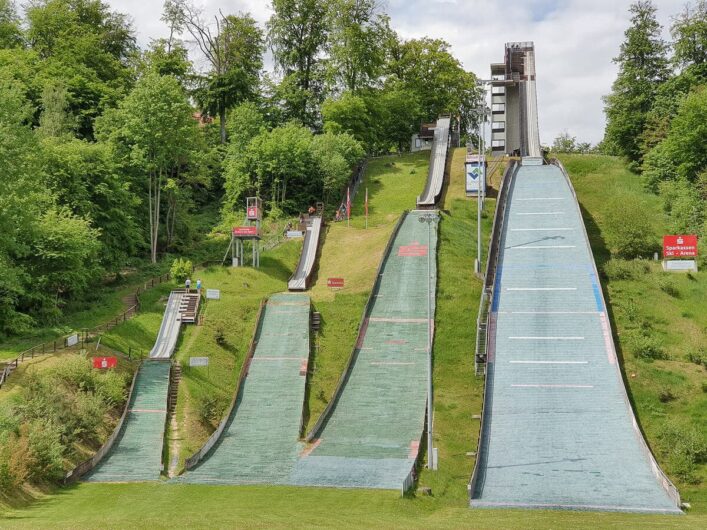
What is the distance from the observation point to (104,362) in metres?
39.7

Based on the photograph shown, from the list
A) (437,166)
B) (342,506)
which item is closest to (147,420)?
(342,506)

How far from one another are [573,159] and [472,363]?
1966 inches

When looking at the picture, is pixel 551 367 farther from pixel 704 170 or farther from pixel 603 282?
pixel 704 170

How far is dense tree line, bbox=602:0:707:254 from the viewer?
69.1 m

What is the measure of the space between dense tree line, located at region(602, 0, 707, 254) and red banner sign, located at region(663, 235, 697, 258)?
9.83 metres

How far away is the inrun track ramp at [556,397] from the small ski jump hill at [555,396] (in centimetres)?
5

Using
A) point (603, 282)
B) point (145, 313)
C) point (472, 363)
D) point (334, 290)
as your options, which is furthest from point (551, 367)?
point (145, 313)

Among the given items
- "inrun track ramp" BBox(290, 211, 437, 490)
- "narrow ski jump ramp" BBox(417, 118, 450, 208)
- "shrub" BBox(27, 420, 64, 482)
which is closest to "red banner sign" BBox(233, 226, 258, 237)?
"inrun track ramp" BBox(290, 211, 437, 490)

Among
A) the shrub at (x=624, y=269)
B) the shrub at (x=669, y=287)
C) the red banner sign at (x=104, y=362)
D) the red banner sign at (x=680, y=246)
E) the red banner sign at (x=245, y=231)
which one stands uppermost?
the red banner sign at (x=245, y=231)

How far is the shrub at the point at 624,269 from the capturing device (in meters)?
51.8

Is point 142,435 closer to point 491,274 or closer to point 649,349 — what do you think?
point 491,274

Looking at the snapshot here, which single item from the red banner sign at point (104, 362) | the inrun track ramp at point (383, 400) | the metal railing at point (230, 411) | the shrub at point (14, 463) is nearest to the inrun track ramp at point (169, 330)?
the red banner sign at point (104, 362)

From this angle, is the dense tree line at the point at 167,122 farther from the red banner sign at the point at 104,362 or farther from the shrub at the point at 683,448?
the shrub at the point at 683,448

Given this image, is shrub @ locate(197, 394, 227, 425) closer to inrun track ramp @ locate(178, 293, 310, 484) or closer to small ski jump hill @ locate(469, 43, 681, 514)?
inrun track ramp @ locate(178, 293, 310, 484)
